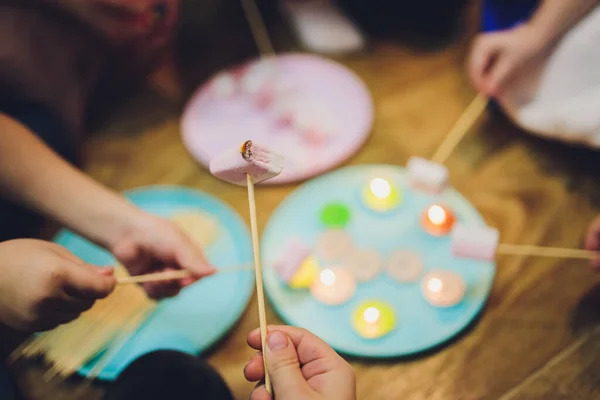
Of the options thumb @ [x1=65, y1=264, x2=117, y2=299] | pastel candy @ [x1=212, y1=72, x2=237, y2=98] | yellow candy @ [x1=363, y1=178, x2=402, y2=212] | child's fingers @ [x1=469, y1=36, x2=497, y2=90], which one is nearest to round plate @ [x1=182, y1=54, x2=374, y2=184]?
pastel candy @ [x1=212, y1=72, x2=237, y2=98]

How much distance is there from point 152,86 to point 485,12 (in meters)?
0.82

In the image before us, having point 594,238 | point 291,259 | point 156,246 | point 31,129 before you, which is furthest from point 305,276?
point 31,129

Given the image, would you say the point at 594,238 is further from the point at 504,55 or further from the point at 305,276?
the point at 305,276

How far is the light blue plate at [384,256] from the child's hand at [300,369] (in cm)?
26

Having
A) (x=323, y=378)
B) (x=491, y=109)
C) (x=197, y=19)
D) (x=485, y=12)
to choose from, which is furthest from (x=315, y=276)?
(x=197, y=19)

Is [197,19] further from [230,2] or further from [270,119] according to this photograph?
[270,119]

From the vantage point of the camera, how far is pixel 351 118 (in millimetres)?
1265

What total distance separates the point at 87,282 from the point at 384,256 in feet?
1.80

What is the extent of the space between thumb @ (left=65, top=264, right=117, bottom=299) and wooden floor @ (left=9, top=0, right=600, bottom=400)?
0.29m

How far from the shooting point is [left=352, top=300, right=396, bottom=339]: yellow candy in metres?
0.94

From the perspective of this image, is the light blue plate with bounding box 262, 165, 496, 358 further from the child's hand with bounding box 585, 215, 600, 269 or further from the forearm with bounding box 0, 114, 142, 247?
the forearm with bounding box 0, 114, 142, 247

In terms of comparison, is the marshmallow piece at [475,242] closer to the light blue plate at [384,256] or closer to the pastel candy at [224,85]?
the light blue plate at [384,256]

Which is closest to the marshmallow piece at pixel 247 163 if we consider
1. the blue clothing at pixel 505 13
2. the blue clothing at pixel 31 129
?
the blue clothing at pixel 31 129

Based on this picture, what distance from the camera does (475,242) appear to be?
94 centimetres
